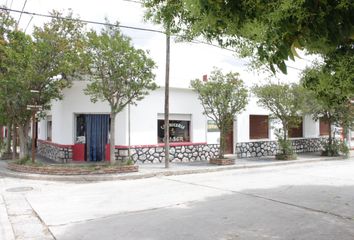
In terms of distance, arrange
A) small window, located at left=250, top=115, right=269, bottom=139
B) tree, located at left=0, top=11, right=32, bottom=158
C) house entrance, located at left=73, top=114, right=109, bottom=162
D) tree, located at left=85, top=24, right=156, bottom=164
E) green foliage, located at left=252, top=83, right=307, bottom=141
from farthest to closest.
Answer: small window, located at left=250, top=115, right=269, bottom=139 < green foliage, located at left=252, top=83, right=307, bottom=141 < house entrance, located at left=73, top=114, right=109, bottom=162 < tree, located at left=0, top=11, right=32, bottom=158 < tree, located at left=85, top=24, right=156, bottom=164

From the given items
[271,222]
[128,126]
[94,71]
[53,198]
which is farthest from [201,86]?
[271,222]

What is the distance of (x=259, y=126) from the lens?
21203mm

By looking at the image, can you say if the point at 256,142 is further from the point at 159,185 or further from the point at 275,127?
the point at 159,185

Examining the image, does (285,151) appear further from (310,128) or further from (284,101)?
(310,128)

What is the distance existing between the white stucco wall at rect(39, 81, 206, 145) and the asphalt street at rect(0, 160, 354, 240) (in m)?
3.81

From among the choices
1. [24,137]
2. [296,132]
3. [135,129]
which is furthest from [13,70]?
[296,132]

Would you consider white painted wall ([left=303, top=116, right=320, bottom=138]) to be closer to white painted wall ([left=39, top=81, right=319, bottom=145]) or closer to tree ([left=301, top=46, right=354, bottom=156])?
white painted wall ([left=39, top=81, right=319, bottom=145])

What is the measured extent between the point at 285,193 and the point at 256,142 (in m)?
10.4

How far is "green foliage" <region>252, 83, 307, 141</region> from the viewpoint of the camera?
1871cm

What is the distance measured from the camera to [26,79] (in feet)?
47.2

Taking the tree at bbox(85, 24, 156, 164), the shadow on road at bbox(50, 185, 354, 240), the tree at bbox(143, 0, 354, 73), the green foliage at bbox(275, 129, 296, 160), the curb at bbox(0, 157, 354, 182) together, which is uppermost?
the tree at bbox(85, 24, 156, 164)

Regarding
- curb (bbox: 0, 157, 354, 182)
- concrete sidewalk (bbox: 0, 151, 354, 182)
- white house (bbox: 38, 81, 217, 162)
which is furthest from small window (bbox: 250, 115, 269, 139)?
curb (bbox: 0, 157, 354, 182)

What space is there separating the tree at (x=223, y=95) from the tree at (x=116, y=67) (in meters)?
3.72

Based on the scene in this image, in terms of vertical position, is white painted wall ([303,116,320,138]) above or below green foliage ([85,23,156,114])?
below
